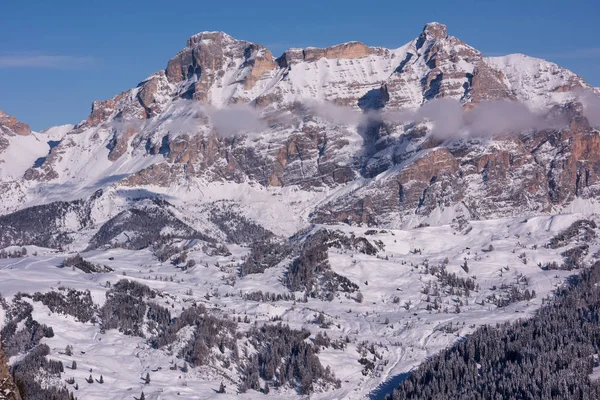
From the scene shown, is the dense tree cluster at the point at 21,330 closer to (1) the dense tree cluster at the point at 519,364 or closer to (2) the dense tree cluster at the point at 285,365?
(2) the dense tree cluster at the point at 285,365

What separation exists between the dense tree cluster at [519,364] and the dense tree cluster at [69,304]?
75021 millimetres

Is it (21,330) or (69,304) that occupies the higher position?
(69,304)

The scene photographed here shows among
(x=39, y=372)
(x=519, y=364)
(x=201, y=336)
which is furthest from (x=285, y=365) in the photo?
(x=39, y=372)

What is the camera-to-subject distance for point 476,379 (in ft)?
504

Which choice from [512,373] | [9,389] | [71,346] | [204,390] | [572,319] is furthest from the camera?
[572,319]

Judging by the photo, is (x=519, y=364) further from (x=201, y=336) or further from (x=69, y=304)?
(x=69, y=304)

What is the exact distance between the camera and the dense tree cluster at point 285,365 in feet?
556

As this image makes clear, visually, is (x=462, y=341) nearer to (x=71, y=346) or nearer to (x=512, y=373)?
(x=512, y=373)

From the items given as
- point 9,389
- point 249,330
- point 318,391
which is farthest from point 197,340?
point 9,389

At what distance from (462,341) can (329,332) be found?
3031cm

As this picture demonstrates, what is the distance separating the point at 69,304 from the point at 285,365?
5462 centimetres

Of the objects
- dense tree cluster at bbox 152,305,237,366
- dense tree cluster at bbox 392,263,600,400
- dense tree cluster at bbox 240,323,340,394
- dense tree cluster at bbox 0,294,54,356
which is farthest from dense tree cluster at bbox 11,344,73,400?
dense tree cluster at bbox 392,263,600,400

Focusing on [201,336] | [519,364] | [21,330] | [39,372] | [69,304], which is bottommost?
[39,372]

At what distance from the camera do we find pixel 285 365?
175m
